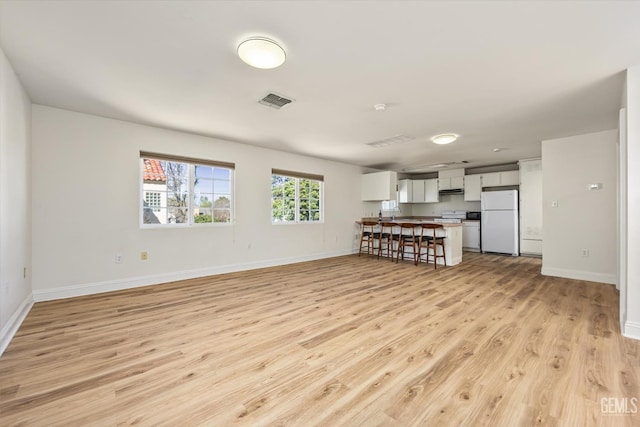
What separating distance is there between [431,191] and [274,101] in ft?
21.7

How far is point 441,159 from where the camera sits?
636cm

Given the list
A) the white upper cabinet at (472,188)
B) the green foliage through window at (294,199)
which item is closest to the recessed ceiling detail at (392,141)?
the green foliage through window at (294,199)

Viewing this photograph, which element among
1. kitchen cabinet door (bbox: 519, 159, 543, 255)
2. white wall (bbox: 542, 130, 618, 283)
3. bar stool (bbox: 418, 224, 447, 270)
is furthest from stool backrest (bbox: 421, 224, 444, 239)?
kitchen cabinet door (bbox: 519, 159, 543, 255)

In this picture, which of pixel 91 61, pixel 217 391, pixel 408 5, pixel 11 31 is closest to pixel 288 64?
pixel 408 5

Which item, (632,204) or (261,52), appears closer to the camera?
(261,52)

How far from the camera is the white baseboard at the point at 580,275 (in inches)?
159

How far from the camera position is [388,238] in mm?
6496

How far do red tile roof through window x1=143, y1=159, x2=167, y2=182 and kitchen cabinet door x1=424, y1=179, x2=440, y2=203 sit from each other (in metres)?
7.13

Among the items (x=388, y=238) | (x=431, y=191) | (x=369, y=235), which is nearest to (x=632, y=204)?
(x=388, y=238)

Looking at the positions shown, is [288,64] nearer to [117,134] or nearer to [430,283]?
[117,134]

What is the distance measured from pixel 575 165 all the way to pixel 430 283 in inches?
121

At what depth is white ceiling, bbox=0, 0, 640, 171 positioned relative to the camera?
1715mm

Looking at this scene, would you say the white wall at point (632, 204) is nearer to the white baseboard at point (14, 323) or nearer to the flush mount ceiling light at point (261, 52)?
the flush mount ceiling light at point (261, 52)

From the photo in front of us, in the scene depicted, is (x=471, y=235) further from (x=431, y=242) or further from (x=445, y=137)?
(x=445, y=137)
